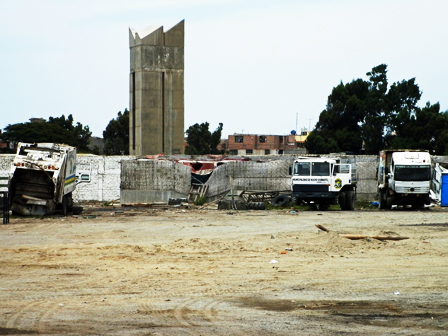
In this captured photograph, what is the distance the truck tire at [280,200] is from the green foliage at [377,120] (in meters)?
32.4

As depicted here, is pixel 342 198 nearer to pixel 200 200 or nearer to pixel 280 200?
pixel 280 200

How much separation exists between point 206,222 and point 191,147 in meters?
69.7

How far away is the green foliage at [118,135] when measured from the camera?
96.9 metres

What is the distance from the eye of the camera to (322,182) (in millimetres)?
33156

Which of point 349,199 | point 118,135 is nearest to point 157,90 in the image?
point 349,199

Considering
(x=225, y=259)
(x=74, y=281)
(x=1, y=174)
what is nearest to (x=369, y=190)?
(x=1, y=174)

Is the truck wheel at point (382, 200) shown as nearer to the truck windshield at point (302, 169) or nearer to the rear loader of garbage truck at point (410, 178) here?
the rear loader of garbage truck at point (410, 178)

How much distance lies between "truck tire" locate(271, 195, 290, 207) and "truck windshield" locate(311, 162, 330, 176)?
9.35ft

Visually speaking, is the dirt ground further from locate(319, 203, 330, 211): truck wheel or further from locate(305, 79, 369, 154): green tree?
locate(305, 79, 369, 154): green tree

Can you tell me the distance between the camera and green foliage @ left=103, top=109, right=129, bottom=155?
318ft

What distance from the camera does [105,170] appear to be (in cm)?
3966

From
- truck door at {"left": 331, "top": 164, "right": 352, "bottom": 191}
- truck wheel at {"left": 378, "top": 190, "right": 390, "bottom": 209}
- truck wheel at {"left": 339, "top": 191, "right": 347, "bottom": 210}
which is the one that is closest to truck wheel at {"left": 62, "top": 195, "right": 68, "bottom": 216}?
truck door at {"left": 331, "top": 164, "right": 352, "bottom": 191}

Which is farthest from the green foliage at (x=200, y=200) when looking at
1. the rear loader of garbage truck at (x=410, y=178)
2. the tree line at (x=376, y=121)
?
the tree line at (x=376, y=121)

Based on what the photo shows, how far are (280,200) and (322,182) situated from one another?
3.22m
